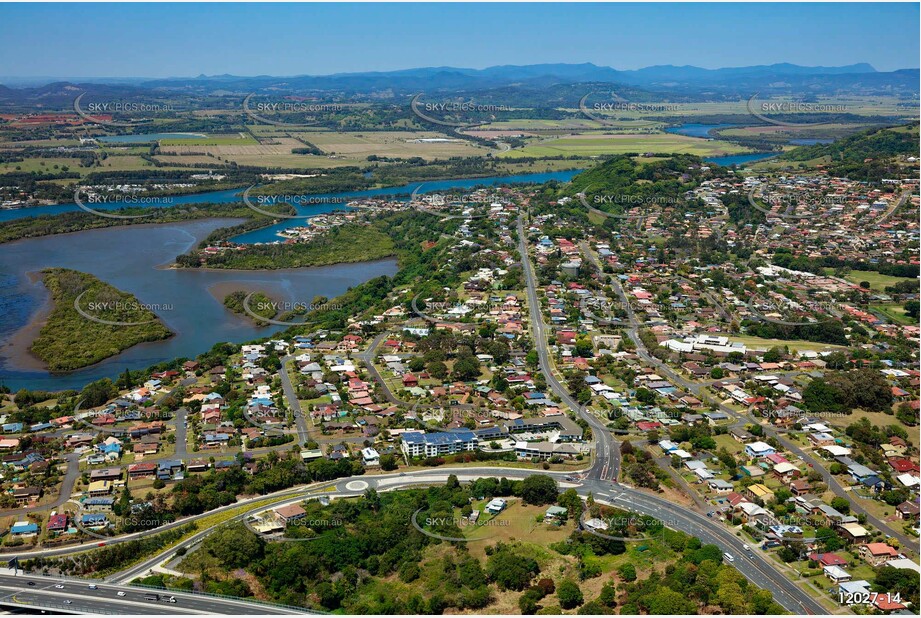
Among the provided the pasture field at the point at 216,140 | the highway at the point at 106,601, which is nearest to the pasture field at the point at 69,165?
the pasture field at the point at 216,140

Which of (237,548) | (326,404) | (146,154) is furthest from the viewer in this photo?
(146,154)

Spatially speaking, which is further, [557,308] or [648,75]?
[648,75]

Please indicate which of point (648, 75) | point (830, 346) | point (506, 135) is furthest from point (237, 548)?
point (648, 75)

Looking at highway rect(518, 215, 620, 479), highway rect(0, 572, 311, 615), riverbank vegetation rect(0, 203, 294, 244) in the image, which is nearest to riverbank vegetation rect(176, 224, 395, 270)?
riverbank vegetation rect(0, 203, 294, 244)

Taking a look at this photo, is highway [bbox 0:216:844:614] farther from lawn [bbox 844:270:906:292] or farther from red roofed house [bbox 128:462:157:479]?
lawn [bbox 844:270:906:292]

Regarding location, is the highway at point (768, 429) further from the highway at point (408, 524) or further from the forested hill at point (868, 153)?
the forested hill at point (868, 153)

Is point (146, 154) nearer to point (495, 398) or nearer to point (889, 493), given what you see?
point (495, 398)
